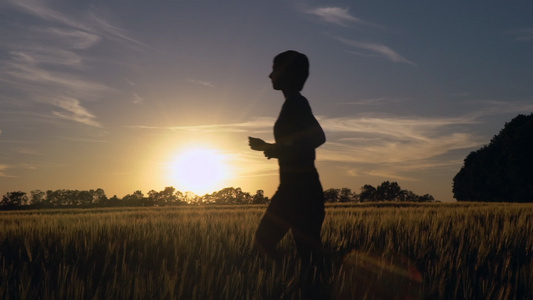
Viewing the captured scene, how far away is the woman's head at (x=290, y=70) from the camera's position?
13.0 feet

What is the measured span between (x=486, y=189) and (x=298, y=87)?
53.0m

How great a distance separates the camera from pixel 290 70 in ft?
13.0

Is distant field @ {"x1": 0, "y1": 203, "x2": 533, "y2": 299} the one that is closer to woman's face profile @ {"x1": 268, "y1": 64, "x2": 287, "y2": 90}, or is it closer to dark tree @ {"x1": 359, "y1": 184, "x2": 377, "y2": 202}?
woman's face profile @ {"x1": 268, "y1": 64, "x2": 287, "y2": 90}

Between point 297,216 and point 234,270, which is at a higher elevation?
point 297,216

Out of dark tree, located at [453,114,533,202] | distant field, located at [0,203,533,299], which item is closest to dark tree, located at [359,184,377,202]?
dark tree, located at [453,114,533,202]

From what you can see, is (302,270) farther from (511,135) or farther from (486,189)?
(486,189)

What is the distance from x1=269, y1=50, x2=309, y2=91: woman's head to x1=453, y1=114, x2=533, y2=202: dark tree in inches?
1803

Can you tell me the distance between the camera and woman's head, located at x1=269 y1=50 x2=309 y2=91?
397 cm

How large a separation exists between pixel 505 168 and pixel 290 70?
48707 millimetres

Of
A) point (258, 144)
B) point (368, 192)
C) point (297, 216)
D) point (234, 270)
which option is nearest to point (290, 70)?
point (258, 144)

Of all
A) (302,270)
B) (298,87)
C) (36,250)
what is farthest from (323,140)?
(36,250)

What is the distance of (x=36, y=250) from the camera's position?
5352mm

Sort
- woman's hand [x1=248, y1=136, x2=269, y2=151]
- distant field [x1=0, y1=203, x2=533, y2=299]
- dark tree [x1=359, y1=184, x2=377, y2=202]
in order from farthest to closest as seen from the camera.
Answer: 1. dark tree [x1=359, y1=184, x2=377, y2=202]
2. woman's hand [x1=248, y1=136, x2=269, y2=151]
3. distant field [x1=0, y1=203, x2=533, y2=299]

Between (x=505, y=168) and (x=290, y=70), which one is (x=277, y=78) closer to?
(x=290, y=70)
